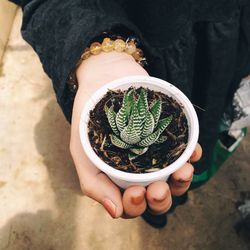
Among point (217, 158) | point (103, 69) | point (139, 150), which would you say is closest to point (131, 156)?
point (139, 150)

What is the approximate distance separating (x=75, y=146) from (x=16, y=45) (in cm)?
186

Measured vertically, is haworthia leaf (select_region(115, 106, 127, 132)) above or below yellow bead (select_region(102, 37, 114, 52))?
below

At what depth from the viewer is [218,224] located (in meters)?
1.76

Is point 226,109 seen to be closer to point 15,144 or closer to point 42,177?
point 42,177

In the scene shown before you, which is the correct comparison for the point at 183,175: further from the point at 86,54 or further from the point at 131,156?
the point at 86,54

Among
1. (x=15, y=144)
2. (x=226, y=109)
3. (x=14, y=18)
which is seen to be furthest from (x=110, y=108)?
(x=14, y=18)

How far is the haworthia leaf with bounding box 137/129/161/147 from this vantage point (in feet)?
2.61

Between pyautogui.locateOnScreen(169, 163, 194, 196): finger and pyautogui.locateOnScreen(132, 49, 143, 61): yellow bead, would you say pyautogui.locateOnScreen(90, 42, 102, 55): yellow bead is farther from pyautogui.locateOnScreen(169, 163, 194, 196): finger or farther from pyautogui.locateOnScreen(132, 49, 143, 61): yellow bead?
pyautogui.locateOnScreen(169, 163, 194, 196): finger

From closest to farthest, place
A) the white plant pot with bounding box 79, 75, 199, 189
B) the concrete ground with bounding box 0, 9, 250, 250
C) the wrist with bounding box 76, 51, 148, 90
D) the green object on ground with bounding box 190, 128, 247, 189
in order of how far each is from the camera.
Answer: the white plant pot with bounding box 79, 75, 199, 189 → the wrist with bounding box 76, 51, 148, 90 → the green object on ground with bounding box 190, 128, 247, 189 → the concrete ground with bounding box 0, 9, 250, 250

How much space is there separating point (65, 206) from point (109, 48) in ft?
3.88

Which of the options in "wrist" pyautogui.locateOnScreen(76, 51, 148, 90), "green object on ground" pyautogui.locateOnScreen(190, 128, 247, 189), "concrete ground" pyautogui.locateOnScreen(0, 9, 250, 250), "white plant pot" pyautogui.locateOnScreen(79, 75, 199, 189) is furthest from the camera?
"concrete ground" pyautogui.locateOnScreen(0, 9, 250, 250)

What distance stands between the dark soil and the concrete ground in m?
1.06

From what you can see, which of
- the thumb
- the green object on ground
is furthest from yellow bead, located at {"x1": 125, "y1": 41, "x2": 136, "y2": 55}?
the green object on ground

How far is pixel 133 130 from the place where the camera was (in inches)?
30.7
